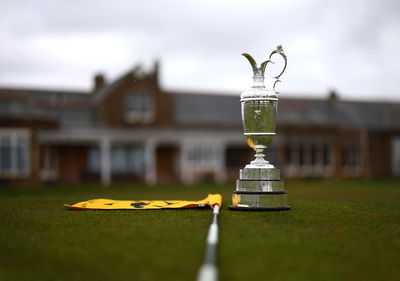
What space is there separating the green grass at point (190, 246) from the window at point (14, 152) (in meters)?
25.7

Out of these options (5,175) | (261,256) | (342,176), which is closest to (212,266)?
(261,256)

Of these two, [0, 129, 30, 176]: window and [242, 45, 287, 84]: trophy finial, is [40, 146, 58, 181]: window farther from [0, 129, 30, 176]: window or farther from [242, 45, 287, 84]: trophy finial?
[242, 45, 287, 84]: trophy finial

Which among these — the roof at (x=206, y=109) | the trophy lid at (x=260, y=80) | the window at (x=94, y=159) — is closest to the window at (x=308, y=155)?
the roof at (x=206, y=109)

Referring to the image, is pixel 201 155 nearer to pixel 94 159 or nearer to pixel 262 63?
pixel 94 159

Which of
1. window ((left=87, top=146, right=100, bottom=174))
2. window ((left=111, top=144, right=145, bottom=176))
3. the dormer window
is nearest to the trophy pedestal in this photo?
window ((left=87, top=146, right=100, bottom=174))

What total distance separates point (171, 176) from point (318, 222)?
34.0 meters

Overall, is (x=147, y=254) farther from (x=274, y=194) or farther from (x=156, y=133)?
(x=156, y=133)

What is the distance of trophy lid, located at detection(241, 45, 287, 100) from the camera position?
31.0 feet

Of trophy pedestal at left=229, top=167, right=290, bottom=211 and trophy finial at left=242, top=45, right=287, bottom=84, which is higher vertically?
trophy finial at left=242, top=45, right=287, bottom=84

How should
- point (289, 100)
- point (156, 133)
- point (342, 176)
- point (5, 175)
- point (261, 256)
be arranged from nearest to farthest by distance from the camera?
1. point (261, 256)
2. point (5, 175)
3. point (156, 133)
4. point (342, 176)
5. point (289, 100)

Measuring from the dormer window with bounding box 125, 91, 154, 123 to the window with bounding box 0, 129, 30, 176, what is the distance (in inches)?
329

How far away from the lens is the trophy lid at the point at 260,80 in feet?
31.0

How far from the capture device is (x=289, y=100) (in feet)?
164

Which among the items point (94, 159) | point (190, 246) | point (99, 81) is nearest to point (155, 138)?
point (94, 159)
